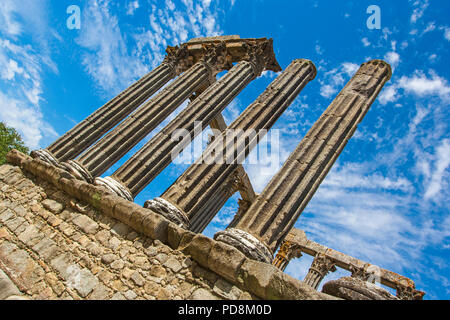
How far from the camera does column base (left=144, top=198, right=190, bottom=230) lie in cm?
580

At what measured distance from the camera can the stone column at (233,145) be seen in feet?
20.7

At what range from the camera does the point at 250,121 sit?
7602 millimetres

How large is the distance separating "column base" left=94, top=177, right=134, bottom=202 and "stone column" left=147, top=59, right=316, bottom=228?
5.42 feet

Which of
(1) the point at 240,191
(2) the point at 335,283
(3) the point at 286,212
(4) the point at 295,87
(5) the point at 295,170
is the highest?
(1) the point at 240,191

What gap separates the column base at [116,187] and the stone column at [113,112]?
2389 mm

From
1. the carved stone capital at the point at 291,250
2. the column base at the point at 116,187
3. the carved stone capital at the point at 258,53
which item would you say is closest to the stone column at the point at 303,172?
the column base at the point at 116,187

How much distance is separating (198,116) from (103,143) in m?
3.26

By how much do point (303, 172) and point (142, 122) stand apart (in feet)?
20.8

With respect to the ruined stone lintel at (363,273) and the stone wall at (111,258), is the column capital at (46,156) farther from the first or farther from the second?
the ruined stone lintel at (363,273)

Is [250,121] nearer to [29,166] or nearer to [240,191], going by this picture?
A: [29,166]

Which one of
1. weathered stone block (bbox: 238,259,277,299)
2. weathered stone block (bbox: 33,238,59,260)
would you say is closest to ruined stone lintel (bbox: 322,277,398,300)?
weathered stone block (bbox: 238,259,277,299)

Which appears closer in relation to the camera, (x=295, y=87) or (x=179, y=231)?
(x=179, y=231)

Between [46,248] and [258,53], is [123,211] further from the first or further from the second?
[258,53]
